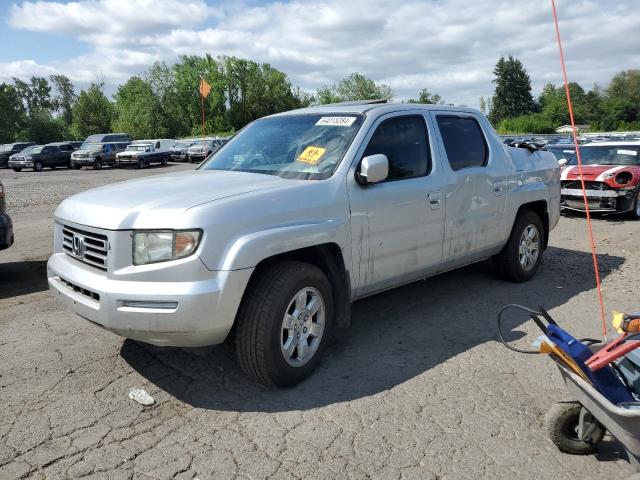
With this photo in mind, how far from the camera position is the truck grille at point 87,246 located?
344 cm

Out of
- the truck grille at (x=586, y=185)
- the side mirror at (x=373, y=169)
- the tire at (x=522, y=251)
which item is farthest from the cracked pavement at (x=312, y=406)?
the truck grille at (x=586, y=185)

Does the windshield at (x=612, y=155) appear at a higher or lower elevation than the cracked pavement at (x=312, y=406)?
higher

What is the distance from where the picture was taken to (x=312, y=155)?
4215 mm

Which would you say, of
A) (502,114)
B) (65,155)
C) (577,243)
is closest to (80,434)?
(577,243)

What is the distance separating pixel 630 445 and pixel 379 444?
48.3 inches

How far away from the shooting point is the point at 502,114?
10556 cm

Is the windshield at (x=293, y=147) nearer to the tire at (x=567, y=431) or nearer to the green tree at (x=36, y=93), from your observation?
the tire at (x=567, y=431)

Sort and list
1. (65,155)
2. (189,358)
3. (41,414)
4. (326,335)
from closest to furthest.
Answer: (41,414) → (326,335) → (189,358) → (65,155)

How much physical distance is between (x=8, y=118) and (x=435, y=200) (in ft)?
284

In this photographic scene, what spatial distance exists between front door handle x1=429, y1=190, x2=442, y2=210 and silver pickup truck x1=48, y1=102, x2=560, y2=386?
0.06ft

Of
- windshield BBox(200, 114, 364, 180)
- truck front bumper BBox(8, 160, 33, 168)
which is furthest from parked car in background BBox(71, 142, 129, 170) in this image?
windshield BBox(200, 114, 364, 180)

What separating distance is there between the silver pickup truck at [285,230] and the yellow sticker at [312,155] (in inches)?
0.5

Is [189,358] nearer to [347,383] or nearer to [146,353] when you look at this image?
[146,353]

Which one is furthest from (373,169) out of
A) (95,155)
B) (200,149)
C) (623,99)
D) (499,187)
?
(623,99)
